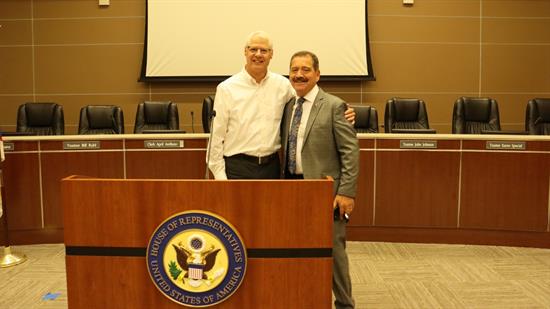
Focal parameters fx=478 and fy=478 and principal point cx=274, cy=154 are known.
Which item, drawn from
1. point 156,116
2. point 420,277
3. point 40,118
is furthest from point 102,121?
point 420,277

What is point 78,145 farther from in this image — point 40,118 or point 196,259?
point 196,259

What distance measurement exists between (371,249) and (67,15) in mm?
5218

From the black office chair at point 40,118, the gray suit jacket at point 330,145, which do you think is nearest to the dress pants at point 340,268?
the gray suit jacket at point 330,145

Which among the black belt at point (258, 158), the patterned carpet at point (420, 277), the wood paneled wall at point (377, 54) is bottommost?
the patterned carpet at point (420, 277)

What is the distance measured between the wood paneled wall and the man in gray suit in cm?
439

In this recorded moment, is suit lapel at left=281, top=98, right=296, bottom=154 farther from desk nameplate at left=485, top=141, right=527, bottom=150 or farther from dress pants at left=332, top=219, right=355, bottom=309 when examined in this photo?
desk nameplate at left=485, top=141, right=527, bottom=150

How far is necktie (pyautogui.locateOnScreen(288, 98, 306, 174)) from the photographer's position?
2.33 metres

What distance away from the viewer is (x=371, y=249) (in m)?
4.07

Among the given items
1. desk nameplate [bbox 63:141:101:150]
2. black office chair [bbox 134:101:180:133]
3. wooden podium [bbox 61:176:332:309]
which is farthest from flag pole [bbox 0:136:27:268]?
wooden podium [bbox 61:176:332:309]

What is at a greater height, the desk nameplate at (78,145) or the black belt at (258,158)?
the black belt at (258,158)

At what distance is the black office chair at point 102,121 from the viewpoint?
209 inches

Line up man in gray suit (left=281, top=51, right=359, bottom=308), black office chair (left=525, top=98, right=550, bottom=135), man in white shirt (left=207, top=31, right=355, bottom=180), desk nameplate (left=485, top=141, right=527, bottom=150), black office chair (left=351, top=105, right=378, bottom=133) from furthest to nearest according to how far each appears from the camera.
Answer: black office chair (left=525, top=98, right=550, bottom=135) → black office chair (left=351, top=105, right=378, bottom=133) → desk nameplate (left=485, top=141, right=527, bottom=150) → man in white shirt (left=207, top=31, right=355, bottom=180) → man in gray suit (left=281, top=51, right=359, bottom=308)

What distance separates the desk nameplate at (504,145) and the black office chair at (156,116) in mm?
3249

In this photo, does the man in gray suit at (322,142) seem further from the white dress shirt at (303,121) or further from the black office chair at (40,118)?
the black office chair at (40,118)
